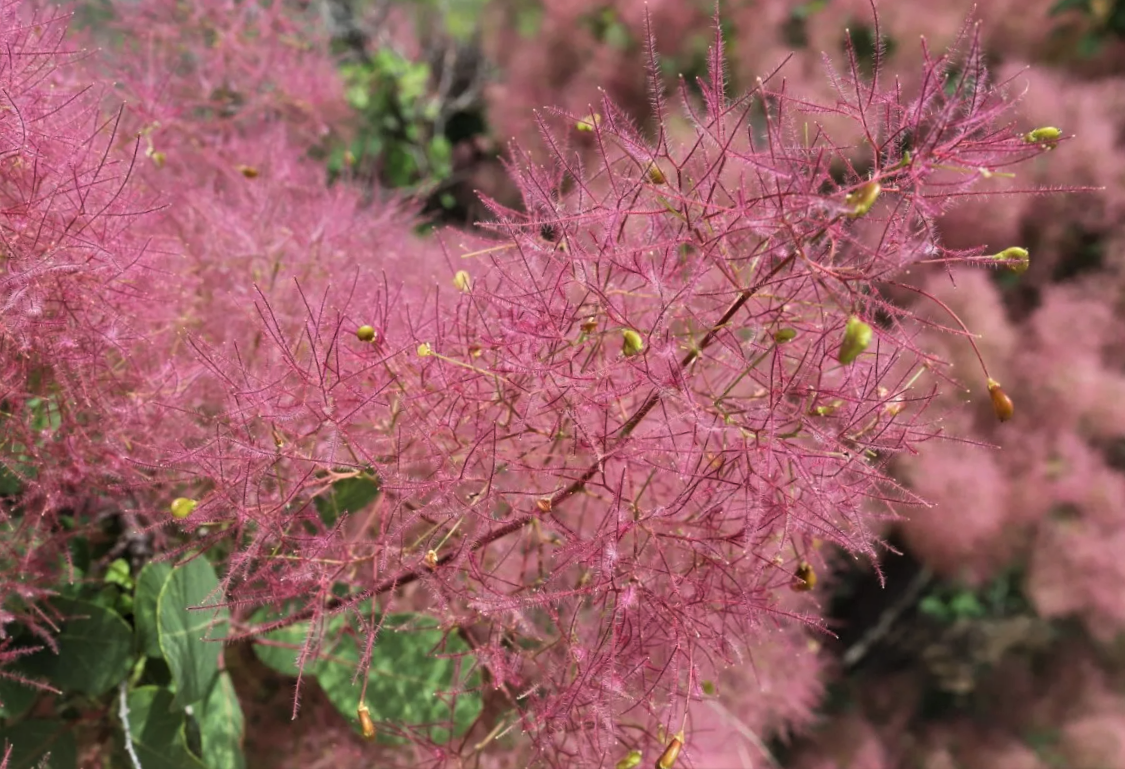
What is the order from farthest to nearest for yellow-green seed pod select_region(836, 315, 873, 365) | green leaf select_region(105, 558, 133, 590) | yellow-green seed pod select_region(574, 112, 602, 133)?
green leaf select_region(105, 558, 133, 590)
yellow-green seed pod select_region(574, 112, 602, 133)
yellow-green seed pod select_region(836, 315, 873, 365)

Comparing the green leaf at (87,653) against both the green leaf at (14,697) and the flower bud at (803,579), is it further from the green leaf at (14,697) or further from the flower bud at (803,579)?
the flower bud at (803,579)

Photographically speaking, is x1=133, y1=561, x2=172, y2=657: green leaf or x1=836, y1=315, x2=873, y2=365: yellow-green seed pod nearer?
x1=836, y1=315, x2=873, y2=365: yellow-green seed pod

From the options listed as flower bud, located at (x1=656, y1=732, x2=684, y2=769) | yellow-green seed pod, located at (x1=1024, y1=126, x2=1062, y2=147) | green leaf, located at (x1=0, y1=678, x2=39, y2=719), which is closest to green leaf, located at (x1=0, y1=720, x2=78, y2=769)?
green leaf, located at (x1=0, y1=678, x2=39, y2=719)

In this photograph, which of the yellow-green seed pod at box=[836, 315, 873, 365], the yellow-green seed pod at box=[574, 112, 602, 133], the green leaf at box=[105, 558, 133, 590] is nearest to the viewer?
the yellow-green seed pod at box=[836, 315, 873, 365]

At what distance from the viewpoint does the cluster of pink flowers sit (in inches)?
15.1

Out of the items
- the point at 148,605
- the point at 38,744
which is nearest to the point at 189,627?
the point at 148,605

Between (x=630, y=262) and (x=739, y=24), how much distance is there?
2.50 ft

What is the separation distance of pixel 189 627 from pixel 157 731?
7 cm

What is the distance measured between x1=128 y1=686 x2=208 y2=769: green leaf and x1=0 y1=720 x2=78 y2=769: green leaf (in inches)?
1.8

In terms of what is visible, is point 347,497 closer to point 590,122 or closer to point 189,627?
point 189,627

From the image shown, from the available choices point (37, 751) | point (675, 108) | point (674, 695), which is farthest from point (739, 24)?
point (37, 751)

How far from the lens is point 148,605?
46 cm

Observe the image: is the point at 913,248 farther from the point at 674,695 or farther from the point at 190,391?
the point at 190,391

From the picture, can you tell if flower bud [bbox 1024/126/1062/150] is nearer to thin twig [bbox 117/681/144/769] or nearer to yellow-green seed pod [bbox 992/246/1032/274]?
yellow-green seed pod [bbox 992/246/1032/274]
